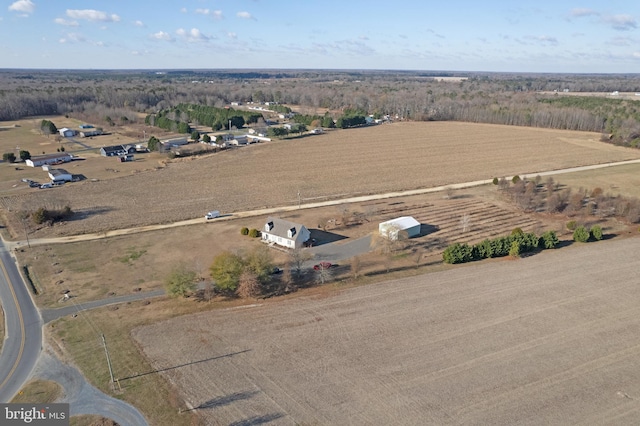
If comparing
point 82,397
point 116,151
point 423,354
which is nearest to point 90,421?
point 82,397

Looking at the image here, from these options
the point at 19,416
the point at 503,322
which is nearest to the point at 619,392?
the point at 503,322

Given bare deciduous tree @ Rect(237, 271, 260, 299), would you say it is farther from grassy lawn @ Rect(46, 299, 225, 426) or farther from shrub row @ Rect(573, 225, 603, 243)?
shrub row @ Rect(573, 225, 603, 243)

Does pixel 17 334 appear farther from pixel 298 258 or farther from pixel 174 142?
pixel 174 142

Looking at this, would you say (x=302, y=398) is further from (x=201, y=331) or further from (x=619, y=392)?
(x=619, y=392)

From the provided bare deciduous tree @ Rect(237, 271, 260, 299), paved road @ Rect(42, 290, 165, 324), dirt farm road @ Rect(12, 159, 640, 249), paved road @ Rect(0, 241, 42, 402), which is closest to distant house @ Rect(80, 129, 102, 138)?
dirt farm road @ Rect(12, 159, 640, 249)

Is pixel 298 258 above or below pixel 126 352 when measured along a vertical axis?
above

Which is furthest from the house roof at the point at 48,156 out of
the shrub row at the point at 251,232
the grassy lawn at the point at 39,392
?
the grassy lawn at the point at 39,392

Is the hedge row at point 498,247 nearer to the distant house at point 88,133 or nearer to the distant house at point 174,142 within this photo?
the distant house at point 174,142
